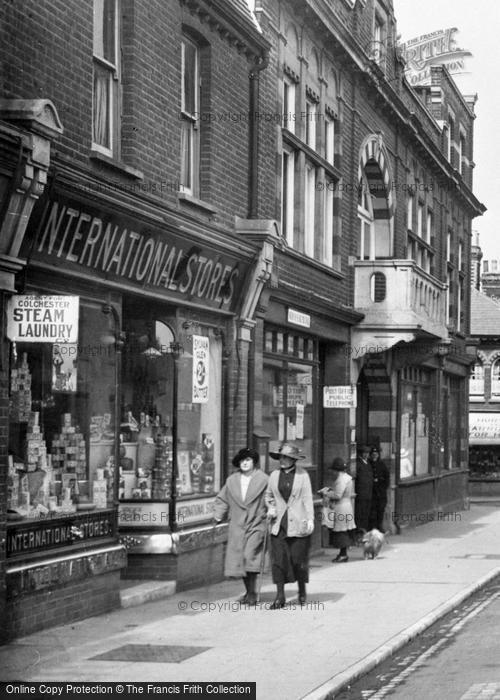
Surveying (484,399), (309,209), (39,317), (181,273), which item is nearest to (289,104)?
(309,209)

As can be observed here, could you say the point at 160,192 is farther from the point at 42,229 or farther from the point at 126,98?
the point at 42,229

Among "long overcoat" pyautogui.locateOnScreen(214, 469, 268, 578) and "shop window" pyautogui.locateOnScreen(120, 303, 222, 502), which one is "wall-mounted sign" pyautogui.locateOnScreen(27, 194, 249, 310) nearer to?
"shop window" pyautogui.locateOnScreen(120, 303, 222, 502)

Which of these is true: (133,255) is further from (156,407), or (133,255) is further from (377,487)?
(377,487)

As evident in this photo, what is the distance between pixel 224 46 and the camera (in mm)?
17188

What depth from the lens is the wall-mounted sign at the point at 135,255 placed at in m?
12.4

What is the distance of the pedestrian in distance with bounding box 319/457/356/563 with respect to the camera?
68.1 feet

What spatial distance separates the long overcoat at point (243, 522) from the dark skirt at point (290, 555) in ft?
0.56

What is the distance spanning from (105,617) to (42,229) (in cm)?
402

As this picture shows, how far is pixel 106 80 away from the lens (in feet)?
45.9

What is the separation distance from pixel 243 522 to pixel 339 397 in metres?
8.02

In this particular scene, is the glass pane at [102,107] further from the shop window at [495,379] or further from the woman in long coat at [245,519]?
the shop window at [495,379]

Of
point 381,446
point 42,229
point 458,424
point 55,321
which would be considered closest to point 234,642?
point 55,321

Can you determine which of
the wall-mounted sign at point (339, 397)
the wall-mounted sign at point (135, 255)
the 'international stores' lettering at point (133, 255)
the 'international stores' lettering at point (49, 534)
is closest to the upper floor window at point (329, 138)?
the wall-mounted sign at point (339, 397)

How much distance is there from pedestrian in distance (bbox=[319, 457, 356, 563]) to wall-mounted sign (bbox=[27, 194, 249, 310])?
4641 millimetres
